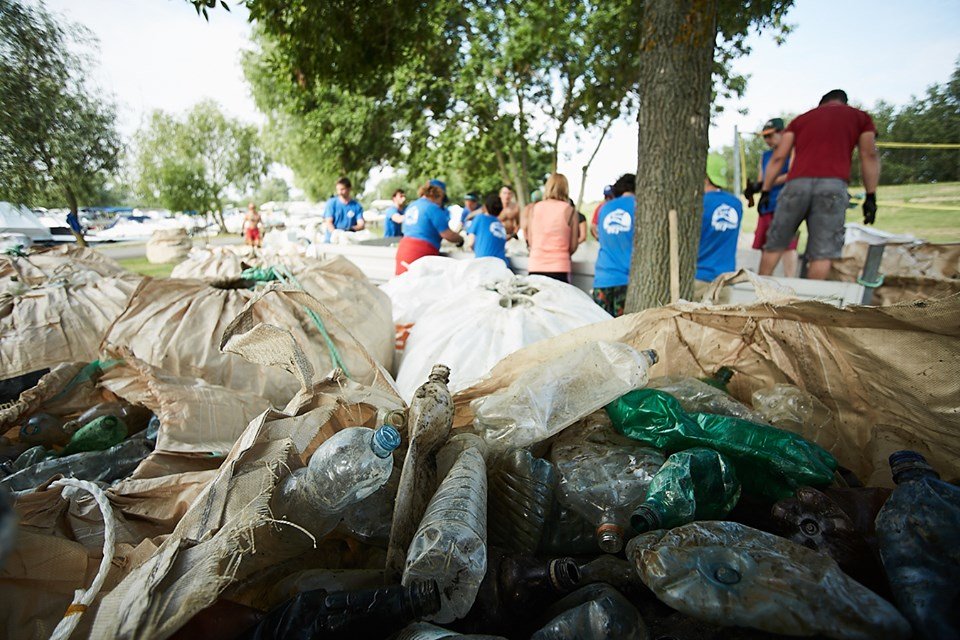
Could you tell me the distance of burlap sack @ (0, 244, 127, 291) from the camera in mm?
2766

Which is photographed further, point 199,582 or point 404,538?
point 404,538

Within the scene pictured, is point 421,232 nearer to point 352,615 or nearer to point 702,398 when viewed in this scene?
point 702,398

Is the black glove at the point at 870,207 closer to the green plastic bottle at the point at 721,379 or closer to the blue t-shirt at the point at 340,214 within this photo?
the green plastic bottle at the point at 721,379

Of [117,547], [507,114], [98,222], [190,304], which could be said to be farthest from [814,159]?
[507,114]

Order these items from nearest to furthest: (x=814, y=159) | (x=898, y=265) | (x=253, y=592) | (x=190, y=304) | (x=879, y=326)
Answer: (x=253, y=592) → (x=879, y=326) → (x=190, y=304) → (x=814, y=159) → (x=898, y=265)

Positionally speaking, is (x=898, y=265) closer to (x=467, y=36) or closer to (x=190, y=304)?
(x=190, y=304)

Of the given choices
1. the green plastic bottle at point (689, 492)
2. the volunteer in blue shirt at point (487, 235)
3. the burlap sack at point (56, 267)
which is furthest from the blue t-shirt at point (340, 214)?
the green plastic bottle at point (689, 492)

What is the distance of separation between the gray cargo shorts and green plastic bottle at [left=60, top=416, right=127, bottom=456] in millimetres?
4630

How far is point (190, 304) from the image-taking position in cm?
226

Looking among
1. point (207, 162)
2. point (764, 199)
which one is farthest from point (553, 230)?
point (207, 162)

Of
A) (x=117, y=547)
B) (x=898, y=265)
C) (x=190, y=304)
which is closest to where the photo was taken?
(x=117, y=547)

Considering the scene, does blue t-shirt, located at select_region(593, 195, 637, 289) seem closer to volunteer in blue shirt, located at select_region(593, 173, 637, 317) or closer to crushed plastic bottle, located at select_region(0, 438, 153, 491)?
volunteer in blue shirt, located at select_region(593, 173, 637, 317)

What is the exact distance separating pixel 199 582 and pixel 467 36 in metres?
11.0

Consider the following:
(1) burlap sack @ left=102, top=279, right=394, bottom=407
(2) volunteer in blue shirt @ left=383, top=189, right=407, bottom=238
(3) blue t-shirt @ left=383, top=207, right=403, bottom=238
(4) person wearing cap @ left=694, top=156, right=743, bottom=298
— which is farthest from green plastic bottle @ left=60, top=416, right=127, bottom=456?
(3) blue t-shirt @ left=383, top=207, right=403, bottom=238
